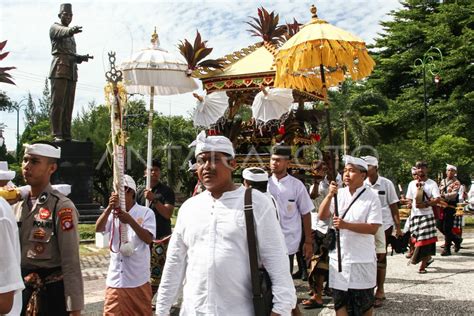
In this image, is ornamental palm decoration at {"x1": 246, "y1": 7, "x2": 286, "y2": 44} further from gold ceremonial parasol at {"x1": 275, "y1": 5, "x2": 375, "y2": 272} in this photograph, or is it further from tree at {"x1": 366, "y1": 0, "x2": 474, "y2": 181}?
A: tree at {"x1": 366, "y1": 0, "x2": 474, "y2": 181}

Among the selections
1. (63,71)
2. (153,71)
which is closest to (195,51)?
(153,71)

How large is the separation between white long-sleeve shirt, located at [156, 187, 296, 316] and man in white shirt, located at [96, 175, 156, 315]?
2029mm

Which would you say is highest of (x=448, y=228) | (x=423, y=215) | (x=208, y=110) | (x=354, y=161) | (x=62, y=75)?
(x=62, y=75)

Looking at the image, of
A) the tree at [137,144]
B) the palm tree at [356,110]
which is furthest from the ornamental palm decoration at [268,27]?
the tree at [137,144]

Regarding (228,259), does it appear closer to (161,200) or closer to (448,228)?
(161,200)

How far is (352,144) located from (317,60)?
83.5 ft

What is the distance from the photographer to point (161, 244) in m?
7.58

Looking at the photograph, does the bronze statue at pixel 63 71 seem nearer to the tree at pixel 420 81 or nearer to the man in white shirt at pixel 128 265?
the man in white shirt at pixel 128 265

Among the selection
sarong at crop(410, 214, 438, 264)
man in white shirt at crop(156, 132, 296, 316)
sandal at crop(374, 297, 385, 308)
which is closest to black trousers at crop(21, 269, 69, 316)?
man in white shirt at crop(156, 132, 296, 316)

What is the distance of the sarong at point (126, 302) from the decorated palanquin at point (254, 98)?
564 cm

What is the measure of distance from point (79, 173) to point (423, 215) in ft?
42.9

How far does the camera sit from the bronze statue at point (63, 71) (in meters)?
19.3

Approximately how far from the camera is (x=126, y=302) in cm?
563

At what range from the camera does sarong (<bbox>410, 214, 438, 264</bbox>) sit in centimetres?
1026
